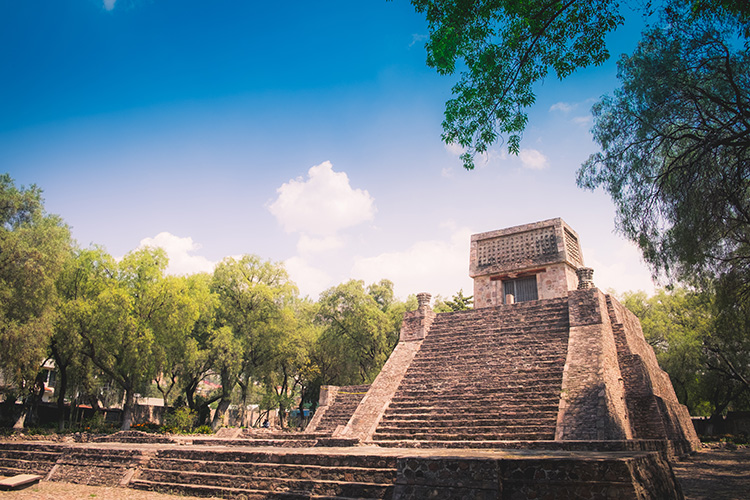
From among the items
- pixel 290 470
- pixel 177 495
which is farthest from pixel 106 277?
pixel 290 470

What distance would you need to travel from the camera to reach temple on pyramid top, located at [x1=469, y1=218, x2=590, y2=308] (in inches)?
772

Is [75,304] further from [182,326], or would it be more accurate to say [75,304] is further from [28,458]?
[28,458]

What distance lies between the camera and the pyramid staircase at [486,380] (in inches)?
452

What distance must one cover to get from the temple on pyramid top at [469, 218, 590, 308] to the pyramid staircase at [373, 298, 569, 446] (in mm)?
2694

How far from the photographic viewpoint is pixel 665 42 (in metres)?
9.05

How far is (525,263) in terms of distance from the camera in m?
20.1

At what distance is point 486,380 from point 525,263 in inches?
311

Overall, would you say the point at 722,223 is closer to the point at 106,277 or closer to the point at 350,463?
the point at 350,463

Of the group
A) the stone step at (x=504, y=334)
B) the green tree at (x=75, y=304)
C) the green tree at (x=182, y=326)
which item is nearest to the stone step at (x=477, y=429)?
the stone step at (x=504, y=334)

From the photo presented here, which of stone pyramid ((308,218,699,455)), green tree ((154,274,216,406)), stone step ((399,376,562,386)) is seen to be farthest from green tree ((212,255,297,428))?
stone step ((399,376,562,386))

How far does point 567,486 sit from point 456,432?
21.9 ft

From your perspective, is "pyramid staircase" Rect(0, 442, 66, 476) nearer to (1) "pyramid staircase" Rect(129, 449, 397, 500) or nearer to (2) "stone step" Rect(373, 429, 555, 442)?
(1) "pyramid staircase" Rect(129, 449, 397, 500)

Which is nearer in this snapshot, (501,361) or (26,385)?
A: (501,361)

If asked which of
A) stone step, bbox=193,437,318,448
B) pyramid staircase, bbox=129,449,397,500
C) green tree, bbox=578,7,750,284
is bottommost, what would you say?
stone step, bbox=193,437,318,448
